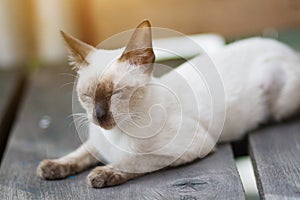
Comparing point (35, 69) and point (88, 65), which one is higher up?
point (88, 65)

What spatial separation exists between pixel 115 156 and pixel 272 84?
0.64 m

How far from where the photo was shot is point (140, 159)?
174 cm

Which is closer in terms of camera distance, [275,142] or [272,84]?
[275,142]

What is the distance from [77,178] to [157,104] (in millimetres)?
301

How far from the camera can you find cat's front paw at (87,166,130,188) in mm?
1690

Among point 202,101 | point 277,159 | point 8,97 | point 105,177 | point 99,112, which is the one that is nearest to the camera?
point 99,112

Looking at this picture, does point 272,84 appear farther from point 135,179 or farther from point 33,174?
point 33,174

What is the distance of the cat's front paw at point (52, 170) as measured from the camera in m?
1.78

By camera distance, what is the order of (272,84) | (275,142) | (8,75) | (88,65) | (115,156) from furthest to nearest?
(8,75) → (272,84) → (275,142) → (115,156) → (88,65)

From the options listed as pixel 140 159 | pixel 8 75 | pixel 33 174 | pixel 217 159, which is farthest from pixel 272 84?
pixel 8 75

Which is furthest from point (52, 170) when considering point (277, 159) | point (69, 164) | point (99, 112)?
point (277, 159)

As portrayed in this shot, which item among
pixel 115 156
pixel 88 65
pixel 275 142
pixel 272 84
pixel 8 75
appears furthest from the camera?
pixel 8 75

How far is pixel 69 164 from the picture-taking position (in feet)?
5.96

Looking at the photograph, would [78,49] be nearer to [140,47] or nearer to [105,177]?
[140,47]
